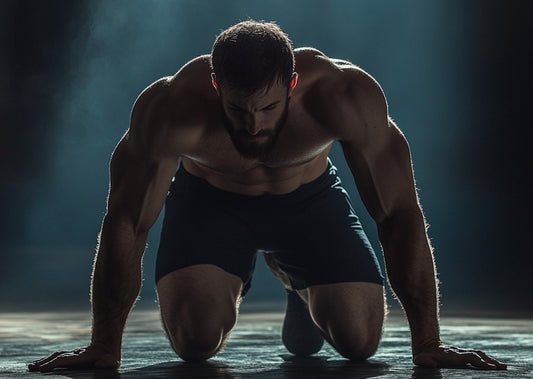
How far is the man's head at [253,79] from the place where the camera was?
1985 millimetres

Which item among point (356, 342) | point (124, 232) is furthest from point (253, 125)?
point (356, 342)

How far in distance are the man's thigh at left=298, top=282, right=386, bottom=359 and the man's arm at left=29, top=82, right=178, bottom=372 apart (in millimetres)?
684

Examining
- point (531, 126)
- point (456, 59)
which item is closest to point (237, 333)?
point (531, 126)

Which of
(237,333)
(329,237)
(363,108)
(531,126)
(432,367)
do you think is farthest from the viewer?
(531,126)

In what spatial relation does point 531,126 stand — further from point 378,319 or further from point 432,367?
point 432,367

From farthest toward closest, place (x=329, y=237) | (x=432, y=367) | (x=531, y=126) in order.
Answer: (x=531, y=126) → (x=329, y=237) → (x=432, y=367)

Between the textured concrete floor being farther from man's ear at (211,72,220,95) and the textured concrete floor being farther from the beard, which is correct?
man's ear at (211,72,220,95)

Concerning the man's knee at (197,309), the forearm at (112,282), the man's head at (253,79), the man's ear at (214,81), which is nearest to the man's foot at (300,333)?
the man's knee at (197,309)

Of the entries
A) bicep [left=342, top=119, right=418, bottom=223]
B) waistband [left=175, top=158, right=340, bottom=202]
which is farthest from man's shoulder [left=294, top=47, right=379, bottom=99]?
waistband [left=175, top=158, right=340, bottom=202]

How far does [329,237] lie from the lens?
268cm

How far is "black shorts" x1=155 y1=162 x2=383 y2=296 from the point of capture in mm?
2598

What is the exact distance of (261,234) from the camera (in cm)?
266

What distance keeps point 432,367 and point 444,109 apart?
5029 mm

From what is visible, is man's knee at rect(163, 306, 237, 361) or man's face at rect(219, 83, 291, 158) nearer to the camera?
man's face at rect(219, 83, 291, 158)
